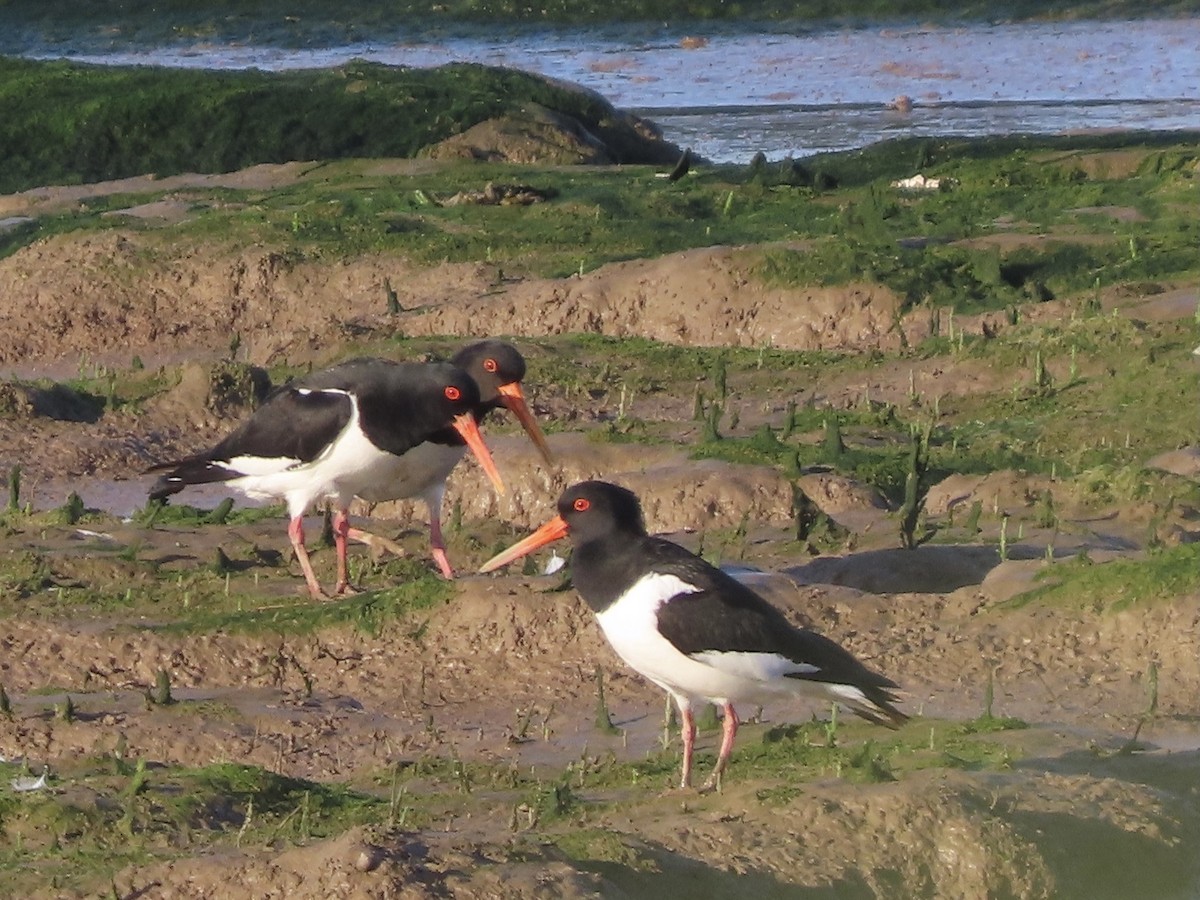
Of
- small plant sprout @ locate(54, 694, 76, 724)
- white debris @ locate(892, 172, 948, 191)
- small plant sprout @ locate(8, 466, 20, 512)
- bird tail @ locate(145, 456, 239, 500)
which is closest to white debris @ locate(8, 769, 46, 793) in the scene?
small plant sprout @ locate(54, 694, 76, 724)

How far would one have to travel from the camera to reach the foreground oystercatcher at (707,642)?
6535 mm

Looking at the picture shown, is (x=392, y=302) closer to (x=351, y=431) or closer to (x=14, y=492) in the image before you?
(x=14, y=492)

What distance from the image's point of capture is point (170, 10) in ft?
102

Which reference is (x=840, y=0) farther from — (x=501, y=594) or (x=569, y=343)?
(x=501, y=594)

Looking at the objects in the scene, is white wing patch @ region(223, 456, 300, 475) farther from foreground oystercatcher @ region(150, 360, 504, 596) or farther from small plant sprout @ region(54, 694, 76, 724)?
small plant sprout @ region(54, 694, 76, 724)

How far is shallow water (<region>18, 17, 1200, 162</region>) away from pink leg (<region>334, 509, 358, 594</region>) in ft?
39.5

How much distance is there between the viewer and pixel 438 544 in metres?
9.12

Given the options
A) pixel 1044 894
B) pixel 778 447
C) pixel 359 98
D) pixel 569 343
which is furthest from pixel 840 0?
pixel 1044 894

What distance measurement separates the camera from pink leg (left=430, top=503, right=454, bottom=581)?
29.5 feet

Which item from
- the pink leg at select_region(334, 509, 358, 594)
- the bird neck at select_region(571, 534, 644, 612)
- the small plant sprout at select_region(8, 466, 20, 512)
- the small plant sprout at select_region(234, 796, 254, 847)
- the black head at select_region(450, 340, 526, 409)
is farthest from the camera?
the small plant sprout at select_region(8, 466, 20, 512)

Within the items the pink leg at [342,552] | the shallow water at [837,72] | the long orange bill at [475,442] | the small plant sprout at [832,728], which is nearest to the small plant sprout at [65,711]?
the pink leg at [342,552]

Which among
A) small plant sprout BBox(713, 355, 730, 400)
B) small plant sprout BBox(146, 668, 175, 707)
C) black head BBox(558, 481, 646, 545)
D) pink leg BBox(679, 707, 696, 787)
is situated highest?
black head BBox(558, 481, 646, 545)

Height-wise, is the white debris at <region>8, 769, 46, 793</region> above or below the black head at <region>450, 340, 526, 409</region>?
below

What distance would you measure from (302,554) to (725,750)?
3.00 meters
